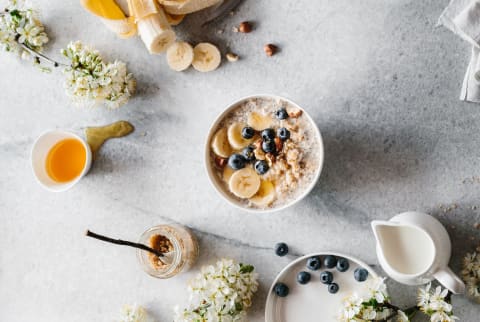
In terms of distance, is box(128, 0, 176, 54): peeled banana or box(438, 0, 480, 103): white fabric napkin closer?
box(438, 0, 480, 103): white fabric napkin

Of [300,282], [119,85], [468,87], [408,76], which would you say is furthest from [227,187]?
[468,87]

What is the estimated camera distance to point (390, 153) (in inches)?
63.7

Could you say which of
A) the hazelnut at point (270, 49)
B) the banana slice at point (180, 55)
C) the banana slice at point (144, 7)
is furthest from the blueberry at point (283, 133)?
the banana slice at point (144, 7)

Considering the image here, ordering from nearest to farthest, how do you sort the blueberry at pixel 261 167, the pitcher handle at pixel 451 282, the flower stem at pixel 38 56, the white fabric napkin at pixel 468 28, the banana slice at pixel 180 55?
the pitcher handle at pixel 451 282 → the white fabric napkin at pixel 468 28 → the blueberry at pixel 261 167 → the banana slice at pixel 180 55 → the flower stem at pixel 38 56

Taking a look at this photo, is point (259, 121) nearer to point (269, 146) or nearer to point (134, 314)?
point (269, 146)

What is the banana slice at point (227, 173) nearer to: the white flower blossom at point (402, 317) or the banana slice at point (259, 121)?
the banana slice at point (259, 121)

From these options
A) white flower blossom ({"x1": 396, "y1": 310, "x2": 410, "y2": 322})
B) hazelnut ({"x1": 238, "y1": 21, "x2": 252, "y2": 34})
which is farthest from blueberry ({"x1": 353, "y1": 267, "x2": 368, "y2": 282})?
hazelnut ({"x1": 238, "y1": 21, "x2": 252, "y2": 34})

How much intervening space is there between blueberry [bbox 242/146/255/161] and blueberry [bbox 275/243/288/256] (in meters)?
0.25

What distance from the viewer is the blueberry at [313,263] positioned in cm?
159

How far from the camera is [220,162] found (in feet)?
5.31

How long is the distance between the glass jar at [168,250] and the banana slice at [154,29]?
0.50 m

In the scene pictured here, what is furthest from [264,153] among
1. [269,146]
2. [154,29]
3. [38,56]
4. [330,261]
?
[38,56]

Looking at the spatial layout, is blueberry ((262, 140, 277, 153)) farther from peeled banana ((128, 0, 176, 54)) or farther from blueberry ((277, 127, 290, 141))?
peeled banana ((128, 0, 176, 54))

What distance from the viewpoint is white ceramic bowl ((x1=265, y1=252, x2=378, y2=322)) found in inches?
63.0
